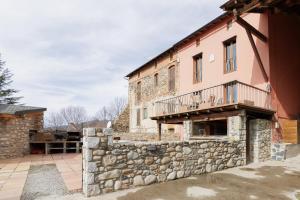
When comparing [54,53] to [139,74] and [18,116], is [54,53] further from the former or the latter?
[139,74]

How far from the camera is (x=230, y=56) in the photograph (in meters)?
11.3

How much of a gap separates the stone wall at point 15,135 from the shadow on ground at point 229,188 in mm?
8388

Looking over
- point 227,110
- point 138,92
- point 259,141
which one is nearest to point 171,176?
point 227,110

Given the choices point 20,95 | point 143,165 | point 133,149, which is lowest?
point 143,165

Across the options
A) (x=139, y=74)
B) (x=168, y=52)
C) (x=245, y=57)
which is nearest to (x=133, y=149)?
(x=245, y=57)

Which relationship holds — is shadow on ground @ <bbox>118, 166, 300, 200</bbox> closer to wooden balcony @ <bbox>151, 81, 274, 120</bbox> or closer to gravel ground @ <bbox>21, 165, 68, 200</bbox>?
gravel ground @ <bbox>21, 165, 68, 200</bbox>

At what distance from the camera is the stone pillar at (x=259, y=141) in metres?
8.34

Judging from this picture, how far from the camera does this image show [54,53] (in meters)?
15.6

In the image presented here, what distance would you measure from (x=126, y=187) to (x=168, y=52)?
39.4 ft

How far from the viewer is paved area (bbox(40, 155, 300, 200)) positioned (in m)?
5.04

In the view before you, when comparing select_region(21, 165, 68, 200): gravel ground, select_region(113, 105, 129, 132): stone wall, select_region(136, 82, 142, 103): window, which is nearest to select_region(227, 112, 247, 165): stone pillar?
select_region(21, 165, 68, 200): gravel ground

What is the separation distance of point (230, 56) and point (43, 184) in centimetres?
921

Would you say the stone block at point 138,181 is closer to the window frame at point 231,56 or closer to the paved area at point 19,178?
the paved area at point 19,178

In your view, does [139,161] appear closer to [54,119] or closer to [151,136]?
[151,136]
